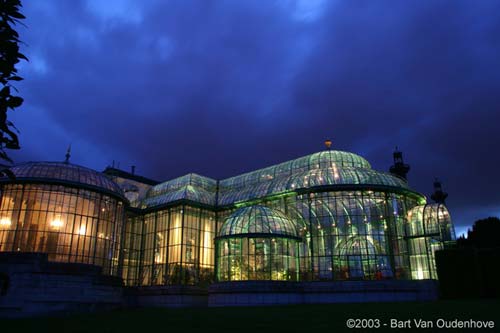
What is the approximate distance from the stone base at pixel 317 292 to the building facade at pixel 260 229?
262cm

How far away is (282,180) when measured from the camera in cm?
5222

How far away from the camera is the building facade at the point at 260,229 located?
4178cm

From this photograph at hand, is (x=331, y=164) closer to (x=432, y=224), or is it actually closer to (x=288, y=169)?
(x=288, y=169)

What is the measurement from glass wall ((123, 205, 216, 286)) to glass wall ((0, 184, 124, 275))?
731 cm

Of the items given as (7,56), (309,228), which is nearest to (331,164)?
(309,228)

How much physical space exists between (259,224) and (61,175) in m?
24.3

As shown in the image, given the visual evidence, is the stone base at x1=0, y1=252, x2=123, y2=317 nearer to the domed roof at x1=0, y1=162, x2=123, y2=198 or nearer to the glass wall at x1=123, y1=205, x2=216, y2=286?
the domed roof at x1=0, y1=162, x2=123, y2=198

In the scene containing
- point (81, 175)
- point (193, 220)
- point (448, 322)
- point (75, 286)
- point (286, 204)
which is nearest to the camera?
point (448, 322)

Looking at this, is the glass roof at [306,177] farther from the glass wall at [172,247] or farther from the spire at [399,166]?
the spire at [399,166]

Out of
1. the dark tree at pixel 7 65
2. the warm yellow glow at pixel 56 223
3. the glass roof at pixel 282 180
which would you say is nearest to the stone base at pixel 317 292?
the glass roof at pixel 282 180

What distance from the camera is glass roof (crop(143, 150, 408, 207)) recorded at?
47219 mm

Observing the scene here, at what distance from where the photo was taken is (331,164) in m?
54.7

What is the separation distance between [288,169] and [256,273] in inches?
861

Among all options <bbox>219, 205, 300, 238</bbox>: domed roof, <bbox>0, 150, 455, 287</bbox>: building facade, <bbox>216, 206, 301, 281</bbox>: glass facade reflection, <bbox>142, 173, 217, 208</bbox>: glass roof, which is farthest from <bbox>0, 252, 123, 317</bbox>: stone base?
<bbox>142, 173, 217, 208</bbox>: glass roof
